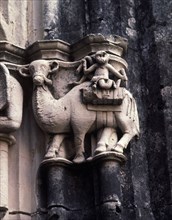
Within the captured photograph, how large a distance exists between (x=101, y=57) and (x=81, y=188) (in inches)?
22.3

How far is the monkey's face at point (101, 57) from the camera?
10.5 ft

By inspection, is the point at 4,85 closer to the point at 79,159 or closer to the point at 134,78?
the point at 79,159

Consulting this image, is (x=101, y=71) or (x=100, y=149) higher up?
(x=101, y=71)

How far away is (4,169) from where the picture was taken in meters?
3.12

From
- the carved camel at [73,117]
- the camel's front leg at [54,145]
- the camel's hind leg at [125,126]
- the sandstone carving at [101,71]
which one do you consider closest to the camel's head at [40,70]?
the carved camel at [73,117]

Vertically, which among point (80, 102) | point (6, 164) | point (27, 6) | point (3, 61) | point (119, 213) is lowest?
point (119, 213)

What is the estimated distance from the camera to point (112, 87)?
3.15m

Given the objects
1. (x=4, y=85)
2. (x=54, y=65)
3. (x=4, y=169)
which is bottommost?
(x=4, y=169)

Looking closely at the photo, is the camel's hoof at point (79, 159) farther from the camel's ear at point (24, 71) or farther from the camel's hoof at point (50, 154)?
the camel's ear at point (24, 71)

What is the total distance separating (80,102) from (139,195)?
0.47 meters

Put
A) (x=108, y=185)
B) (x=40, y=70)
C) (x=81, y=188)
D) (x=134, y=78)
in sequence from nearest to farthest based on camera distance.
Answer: (x=108, y=185), (x=81, y=188), (x=40, y=70), (x=134, y=78)

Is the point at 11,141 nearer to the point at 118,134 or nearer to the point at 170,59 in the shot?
the point at 118,134

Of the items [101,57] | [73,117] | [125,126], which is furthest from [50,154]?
[101,57]

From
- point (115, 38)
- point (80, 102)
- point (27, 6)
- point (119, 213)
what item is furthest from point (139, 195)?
point (27, 6)
